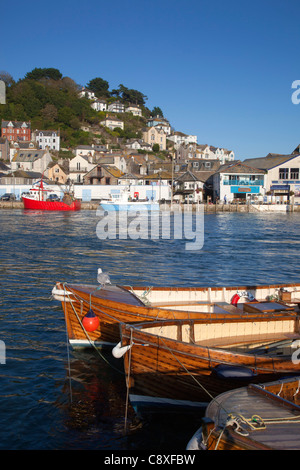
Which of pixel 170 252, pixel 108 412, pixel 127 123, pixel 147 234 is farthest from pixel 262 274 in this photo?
pixel 127 123

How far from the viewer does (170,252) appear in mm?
32156

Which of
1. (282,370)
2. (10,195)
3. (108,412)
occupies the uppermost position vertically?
(10,195)

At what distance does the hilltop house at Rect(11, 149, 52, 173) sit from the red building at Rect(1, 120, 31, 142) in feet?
54.6

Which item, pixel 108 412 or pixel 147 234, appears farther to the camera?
pixel 147 234

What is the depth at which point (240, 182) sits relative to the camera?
262ft

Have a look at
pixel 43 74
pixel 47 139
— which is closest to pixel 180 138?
pixel 43 74

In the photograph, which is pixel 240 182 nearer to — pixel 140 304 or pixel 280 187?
pixel 280 187

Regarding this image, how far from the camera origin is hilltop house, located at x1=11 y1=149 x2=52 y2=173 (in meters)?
98.6

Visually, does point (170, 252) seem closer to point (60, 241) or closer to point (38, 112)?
point (60, 241)

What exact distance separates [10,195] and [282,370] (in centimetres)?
7862

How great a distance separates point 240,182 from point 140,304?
71.0 m

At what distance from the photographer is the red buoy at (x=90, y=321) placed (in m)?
11.2

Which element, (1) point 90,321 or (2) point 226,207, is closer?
(1) point 90,321

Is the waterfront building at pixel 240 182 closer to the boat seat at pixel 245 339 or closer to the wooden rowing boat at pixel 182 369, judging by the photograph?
the boat seat at pixel 245 339
